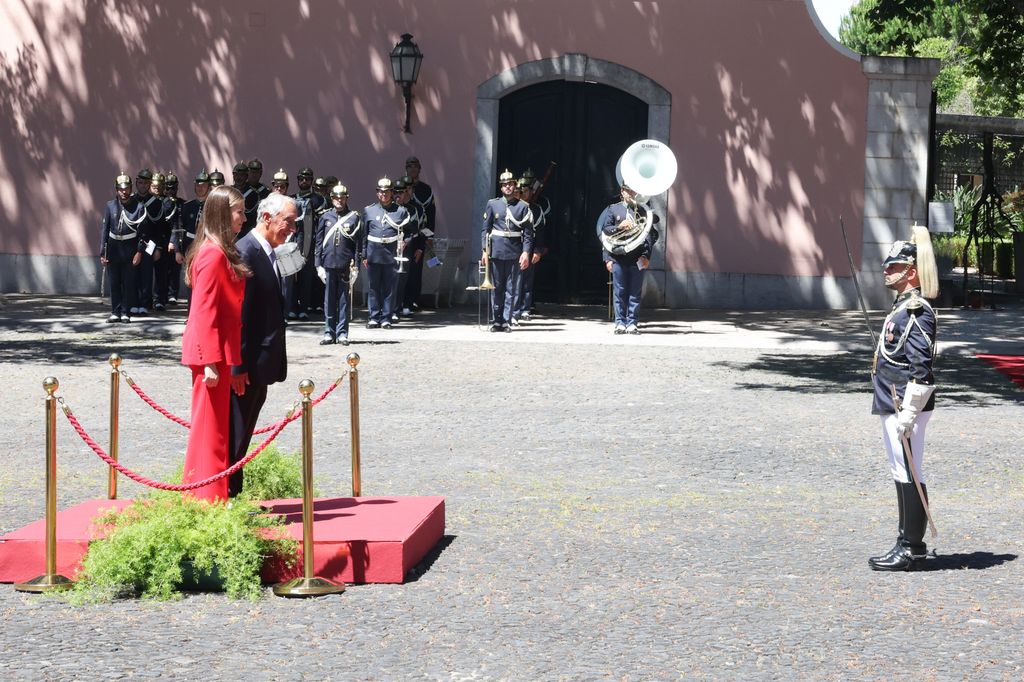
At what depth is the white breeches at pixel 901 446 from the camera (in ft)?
25.0

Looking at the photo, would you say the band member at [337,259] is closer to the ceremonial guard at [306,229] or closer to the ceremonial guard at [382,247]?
the ceremonial guard at [382,247]

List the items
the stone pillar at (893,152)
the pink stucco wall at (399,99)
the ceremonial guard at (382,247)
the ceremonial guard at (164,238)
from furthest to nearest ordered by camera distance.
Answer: the pink stucco wall at (399,99), the stone pillar at (893,152), the ceremonial guard at (164,238), the ceremonial guard at (382,247)

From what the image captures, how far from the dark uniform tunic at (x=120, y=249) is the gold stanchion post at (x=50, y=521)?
1267 cm

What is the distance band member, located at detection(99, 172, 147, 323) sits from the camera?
19.5 m

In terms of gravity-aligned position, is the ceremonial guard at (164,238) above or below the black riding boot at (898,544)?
above

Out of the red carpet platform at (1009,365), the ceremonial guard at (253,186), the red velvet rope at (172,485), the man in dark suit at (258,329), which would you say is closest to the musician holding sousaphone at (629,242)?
the red carpet platform at (1009,365)

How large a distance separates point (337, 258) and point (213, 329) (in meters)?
9.96

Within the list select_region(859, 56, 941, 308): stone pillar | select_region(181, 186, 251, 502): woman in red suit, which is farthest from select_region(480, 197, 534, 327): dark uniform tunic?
select_region(181, 186, 251, 502): woman in red suit

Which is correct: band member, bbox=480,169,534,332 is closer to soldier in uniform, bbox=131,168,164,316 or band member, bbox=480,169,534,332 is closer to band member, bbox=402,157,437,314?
band member, bbox=402,157,437,314

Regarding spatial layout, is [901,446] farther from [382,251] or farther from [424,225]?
[424,225]

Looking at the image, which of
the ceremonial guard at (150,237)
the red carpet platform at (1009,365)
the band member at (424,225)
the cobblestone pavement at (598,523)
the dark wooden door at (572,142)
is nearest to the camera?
the cobblestone pavement at (598,523)

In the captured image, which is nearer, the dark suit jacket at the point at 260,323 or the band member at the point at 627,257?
the dark suit jacket at the point at 260,323

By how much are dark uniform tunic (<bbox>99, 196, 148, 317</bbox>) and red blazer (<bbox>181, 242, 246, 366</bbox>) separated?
12075mm

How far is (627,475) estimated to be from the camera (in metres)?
9.87
